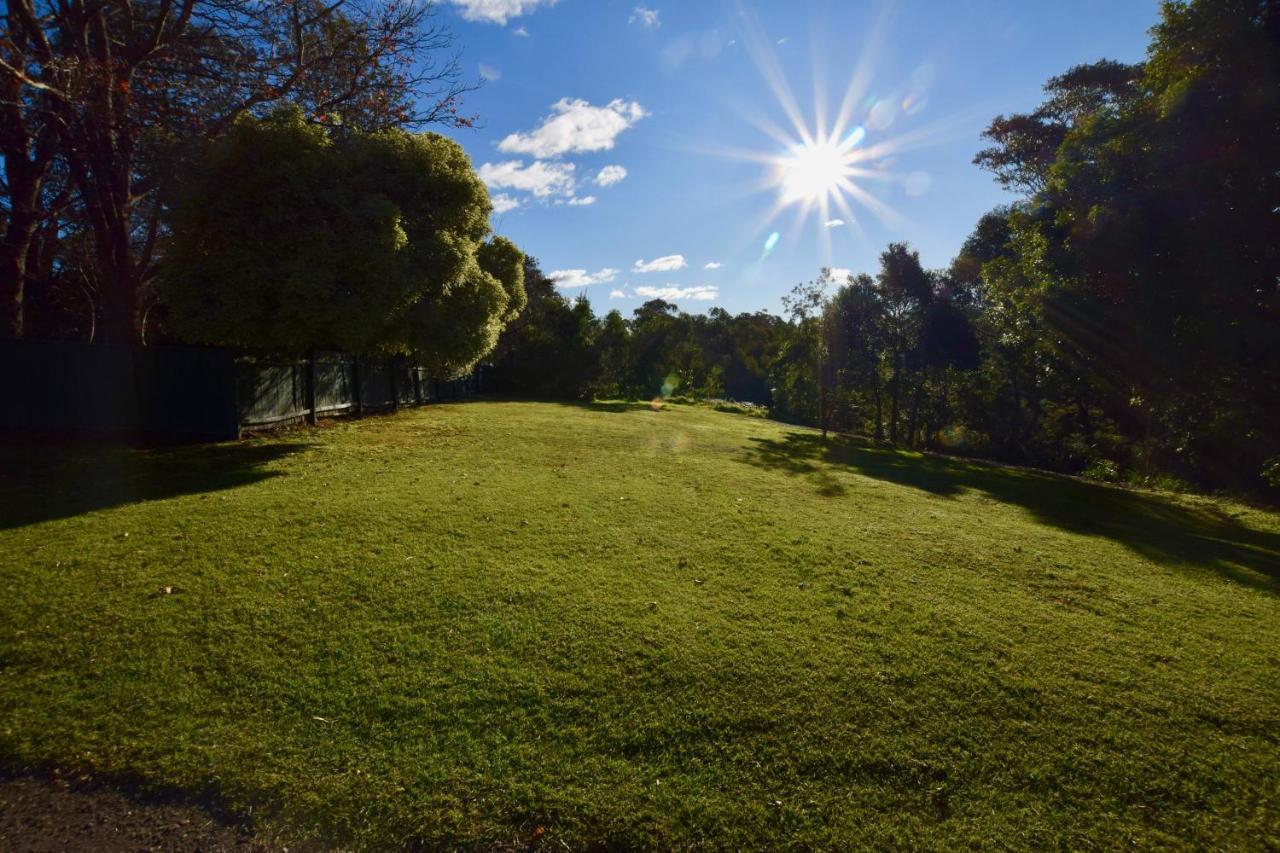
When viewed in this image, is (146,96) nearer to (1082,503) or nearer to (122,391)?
(122,391)

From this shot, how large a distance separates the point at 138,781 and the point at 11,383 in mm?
14265

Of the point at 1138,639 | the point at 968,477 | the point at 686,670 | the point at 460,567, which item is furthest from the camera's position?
the point at 968,477

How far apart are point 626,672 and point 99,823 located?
2829 millimetres

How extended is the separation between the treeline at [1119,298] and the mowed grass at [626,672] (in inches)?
172

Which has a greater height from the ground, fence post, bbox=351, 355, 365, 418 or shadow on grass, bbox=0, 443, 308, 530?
fence post, bbox=351, 355, 365, 418

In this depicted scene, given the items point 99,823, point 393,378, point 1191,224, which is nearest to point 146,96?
point 393,378

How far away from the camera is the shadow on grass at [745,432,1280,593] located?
8.23 m

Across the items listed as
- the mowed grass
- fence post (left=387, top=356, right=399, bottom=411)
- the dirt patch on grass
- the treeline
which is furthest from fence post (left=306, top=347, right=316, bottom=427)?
the treeline

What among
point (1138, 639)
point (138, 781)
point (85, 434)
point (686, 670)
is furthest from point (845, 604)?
point (85, 434)

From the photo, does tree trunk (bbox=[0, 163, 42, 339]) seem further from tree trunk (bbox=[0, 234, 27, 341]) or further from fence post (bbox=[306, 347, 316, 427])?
fence post (bbox=[306, 347, 316, 427])

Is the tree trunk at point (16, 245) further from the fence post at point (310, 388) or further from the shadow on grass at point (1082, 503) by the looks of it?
the shadow on grass at point (1082, 503)

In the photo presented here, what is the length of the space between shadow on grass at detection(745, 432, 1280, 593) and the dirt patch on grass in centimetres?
943

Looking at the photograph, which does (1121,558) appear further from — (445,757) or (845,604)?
(445,757)

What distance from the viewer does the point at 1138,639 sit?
4941 mm
